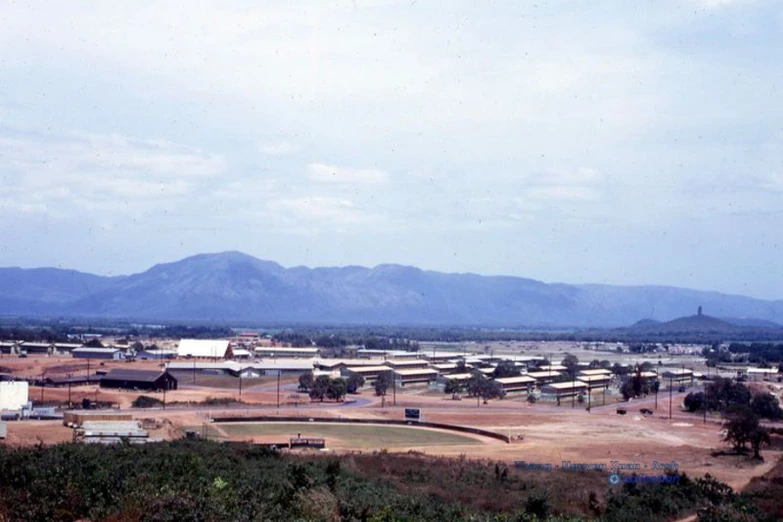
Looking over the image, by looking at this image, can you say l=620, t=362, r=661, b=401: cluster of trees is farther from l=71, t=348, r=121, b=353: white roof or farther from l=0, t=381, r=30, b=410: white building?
l=71, t=348, r=121, b=353: white roof

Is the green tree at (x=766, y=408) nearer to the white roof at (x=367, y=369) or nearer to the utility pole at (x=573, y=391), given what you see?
the utility pole at (x=573, y=391)

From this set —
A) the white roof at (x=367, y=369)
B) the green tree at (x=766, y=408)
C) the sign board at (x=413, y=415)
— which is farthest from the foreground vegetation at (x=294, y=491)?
the white roof at (x=367, y=369)

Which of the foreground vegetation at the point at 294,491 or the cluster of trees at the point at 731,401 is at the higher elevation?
the foreground vegetation at the point at 294,491

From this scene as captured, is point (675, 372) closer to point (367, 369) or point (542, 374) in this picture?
point (542, 374)

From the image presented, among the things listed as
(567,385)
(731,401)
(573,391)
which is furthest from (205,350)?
(731,401)

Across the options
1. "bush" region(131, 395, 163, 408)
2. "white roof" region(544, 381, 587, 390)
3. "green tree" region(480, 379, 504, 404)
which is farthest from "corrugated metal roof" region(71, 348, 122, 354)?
"white roof" region(544, 381, 587, 390)
